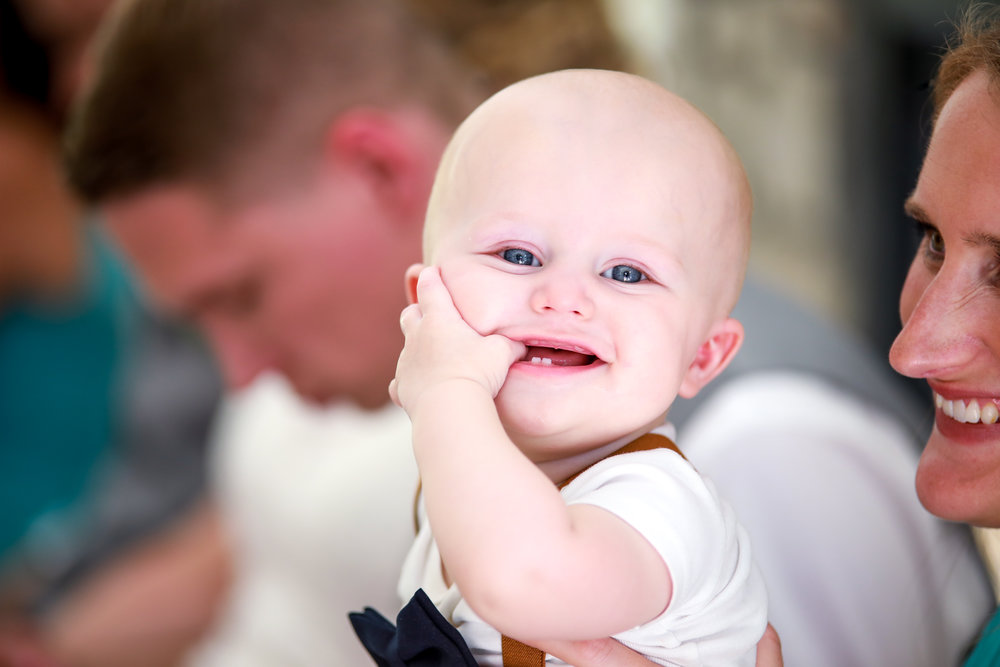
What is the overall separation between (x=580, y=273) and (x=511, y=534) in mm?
125

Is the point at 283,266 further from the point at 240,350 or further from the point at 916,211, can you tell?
the point at 916,211

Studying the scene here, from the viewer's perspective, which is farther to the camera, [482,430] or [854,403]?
[854,403]

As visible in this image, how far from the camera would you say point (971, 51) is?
51 cm

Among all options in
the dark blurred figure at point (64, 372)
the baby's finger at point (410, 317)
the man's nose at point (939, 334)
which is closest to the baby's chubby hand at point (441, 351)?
the baby's finger at point (410, 317)

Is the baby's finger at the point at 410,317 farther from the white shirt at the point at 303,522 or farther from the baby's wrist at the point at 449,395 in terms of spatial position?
the white shirt at the point at 303,522

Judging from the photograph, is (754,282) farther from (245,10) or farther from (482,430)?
(482,430)

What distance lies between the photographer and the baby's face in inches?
17.2

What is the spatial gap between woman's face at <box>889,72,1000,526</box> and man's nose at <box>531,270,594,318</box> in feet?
0.63

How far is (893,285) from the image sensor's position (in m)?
1.73

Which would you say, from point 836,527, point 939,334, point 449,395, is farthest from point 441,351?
point 836,527

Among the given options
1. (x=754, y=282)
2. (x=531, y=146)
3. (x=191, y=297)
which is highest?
(x=531, y=146)

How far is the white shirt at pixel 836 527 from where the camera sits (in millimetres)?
661

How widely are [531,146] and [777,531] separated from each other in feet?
1.51

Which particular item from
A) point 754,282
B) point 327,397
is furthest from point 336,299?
point 754,282
